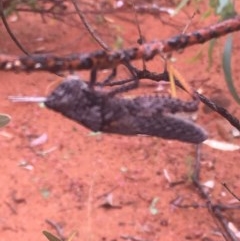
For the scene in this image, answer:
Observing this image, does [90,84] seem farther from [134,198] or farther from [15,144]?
[15,144]

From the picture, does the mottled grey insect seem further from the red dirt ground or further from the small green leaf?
the small green leaf

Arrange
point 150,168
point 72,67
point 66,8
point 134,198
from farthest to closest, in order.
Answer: point 66,8, point 150,168, point 134,198, point 72,67

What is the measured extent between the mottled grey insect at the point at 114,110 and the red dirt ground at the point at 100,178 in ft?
3.11


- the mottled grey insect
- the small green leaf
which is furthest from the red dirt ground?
the mottled grey insect

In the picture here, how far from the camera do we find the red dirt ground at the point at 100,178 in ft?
5.48

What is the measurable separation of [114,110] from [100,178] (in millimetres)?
1278

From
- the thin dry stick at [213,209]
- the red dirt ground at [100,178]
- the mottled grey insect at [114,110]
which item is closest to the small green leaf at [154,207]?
the red dirt ground at [100,178]

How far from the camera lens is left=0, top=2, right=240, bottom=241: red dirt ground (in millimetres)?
1671

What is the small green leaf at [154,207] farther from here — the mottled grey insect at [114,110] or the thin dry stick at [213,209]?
the mottled grey insect at [114,110]

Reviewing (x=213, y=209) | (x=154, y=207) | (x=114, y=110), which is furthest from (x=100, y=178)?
(x=114, y=110)

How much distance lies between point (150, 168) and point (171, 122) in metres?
1.32

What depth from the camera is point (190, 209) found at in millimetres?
1746

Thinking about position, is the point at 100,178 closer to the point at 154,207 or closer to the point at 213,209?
the point at 154,207

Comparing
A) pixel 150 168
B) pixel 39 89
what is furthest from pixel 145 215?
pixel 39 89
